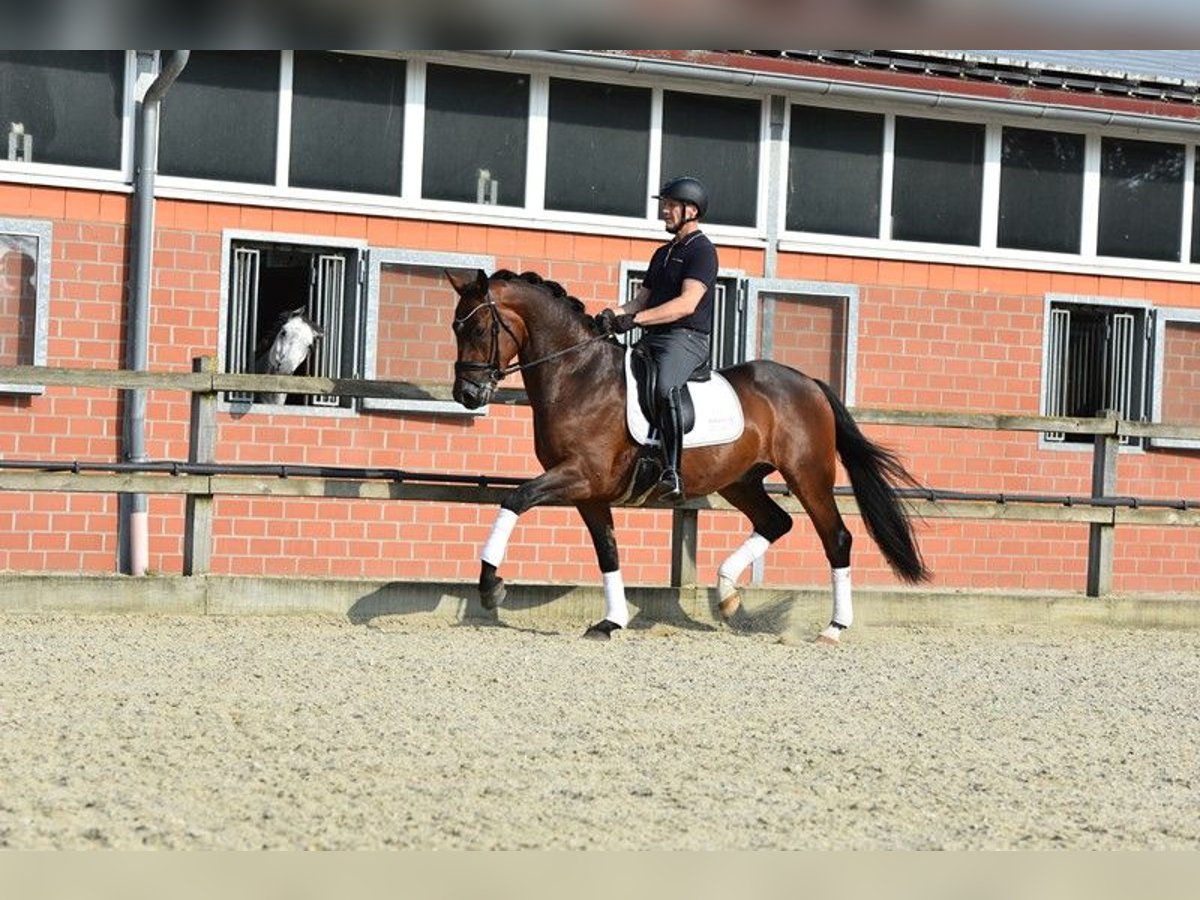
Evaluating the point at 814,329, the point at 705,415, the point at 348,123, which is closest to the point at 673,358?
the point at 705,415

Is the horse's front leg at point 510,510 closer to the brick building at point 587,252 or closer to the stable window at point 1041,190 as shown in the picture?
the brick building at point 587,252

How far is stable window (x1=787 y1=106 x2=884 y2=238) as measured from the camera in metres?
12.5

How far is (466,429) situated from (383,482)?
235 cm

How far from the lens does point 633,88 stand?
1193 centimetres

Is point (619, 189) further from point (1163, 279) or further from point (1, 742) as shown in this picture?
point (1, 742)

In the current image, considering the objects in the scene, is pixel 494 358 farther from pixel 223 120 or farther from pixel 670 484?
pixel 223 120

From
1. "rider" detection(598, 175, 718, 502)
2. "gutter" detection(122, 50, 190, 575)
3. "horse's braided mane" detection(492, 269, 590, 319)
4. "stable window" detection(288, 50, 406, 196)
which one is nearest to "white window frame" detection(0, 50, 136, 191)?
"gutter" detection(122, 50, 190, 575)

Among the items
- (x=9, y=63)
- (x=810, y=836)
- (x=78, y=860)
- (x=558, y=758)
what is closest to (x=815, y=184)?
(x=9, y=63)

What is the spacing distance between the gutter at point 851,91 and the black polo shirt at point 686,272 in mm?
2716

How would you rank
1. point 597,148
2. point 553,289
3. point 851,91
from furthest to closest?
point 851,91, point 597,148, point 553,289

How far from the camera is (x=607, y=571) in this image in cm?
870

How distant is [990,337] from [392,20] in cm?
1255

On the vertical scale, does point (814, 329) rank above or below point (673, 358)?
above

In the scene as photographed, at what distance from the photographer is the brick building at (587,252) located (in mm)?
10555
